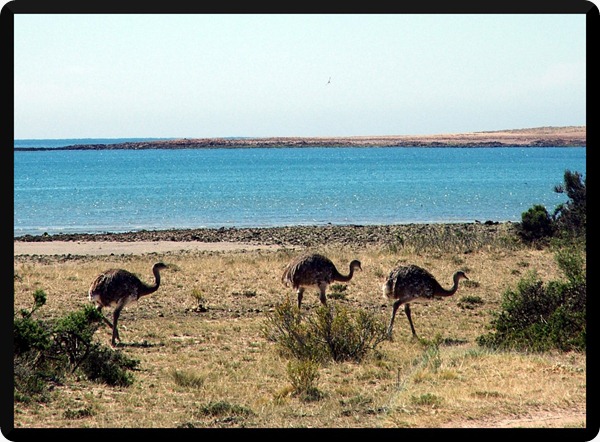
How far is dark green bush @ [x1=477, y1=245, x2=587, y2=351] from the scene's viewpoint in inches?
552

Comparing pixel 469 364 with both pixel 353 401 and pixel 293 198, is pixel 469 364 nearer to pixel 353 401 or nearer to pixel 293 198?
pixel 353 401

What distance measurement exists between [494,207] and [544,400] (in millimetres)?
58966

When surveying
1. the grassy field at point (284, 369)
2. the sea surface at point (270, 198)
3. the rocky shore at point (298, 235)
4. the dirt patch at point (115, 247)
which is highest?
the sea surface at point (270, 198)

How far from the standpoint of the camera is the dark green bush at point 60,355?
12047 millimetres

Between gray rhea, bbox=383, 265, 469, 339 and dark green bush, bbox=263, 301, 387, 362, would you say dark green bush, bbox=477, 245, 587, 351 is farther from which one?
dark green bush, bbox=263, 301, 387, 362

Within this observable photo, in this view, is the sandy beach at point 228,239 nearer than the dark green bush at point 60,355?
No

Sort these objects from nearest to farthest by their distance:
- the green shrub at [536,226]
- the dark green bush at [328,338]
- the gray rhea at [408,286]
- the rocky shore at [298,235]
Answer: the dark green bush at [328,338] → the gray rhea at [408,286] → the green shrub at [536,226] → the rocky shore at [298,235]

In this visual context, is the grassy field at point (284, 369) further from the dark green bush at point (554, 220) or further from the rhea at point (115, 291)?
the dark green bush at point (554, 220)

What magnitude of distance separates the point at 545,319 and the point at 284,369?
15.5 feet

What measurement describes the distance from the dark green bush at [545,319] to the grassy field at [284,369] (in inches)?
17.6

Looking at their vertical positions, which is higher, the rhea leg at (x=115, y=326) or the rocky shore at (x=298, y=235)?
the rocky shore at (x=298, y=235)

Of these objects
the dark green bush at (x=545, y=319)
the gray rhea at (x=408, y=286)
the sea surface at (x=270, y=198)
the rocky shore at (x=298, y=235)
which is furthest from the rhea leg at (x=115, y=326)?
the sea surface at (x=270, y=198)
